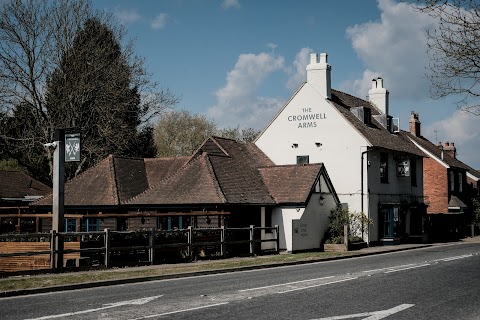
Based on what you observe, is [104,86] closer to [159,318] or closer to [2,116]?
[2,116]

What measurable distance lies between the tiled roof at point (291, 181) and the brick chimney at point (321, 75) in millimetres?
Answer: 7084

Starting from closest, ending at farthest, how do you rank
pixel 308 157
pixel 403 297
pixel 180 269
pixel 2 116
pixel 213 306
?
1. pixel 213 306
2. pixel 403 297
3. pixel 180 269
4. pixel 308 157
5. pixel 2 116

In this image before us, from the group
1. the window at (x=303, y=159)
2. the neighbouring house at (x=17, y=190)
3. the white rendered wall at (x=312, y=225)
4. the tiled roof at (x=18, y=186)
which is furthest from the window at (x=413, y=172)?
the tiled roof at (x=18, y=186)

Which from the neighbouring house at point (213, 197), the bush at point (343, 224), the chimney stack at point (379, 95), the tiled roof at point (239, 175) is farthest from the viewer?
the chimney stack at point (379, 95)

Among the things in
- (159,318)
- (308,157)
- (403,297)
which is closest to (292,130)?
(308,157)

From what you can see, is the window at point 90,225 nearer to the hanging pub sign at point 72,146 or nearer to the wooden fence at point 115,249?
the wooden fence at point 115,249

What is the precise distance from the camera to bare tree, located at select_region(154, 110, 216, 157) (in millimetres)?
72312

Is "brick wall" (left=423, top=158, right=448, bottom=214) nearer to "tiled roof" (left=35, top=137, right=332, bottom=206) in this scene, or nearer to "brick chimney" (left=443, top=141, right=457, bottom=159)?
"brick chimney" (left=443, top=141, right=457, bottom=159)

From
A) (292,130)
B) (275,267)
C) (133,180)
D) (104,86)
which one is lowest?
(275,267)

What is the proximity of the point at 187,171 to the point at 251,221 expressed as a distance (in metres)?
4.65

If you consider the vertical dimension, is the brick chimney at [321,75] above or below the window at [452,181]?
above

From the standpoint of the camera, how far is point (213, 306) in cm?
1146

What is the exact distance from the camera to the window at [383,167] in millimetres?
40594

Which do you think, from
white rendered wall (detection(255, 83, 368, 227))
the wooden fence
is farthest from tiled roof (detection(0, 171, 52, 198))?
the wooden fence
